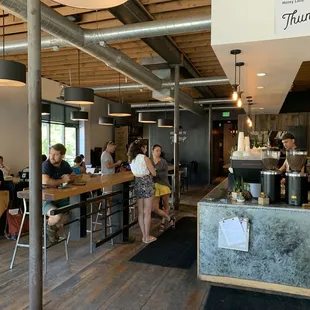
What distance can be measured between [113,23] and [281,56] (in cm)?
266

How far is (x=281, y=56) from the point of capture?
12.0 feet

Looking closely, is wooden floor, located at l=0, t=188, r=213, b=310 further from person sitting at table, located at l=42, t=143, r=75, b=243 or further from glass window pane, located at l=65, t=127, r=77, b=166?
glass window pane, located at l=65, t=127, r=77, b=166

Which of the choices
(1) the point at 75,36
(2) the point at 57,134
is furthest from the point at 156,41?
(2) the point at 57,134

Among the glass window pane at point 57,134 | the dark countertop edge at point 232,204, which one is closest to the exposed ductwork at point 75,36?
the dark countertop edge at point 232,204

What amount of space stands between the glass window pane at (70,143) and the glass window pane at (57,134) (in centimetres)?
25

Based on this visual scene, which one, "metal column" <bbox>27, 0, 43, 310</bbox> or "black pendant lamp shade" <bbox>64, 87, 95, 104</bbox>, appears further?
"black pendant lamp shade" <bbox>64, 87, 95, 104</bbox>

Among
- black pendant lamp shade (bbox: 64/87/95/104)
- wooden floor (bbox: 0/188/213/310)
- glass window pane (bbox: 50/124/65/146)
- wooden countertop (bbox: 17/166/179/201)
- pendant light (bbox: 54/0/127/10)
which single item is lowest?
wooden floor (bbox: 0/188/213/310)

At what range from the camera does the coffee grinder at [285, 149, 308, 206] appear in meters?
3.19

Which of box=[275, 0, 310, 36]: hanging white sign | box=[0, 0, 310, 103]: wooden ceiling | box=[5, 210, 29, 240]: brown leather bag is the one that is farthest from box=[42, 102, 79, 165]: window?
box=[275, 0, 310, 36]: hanging white sign

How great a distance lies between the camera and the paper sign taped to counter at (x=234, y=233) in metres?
3.20

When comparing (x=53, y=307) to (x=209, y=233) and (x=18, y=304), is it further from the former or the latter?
(x=209, y=233)

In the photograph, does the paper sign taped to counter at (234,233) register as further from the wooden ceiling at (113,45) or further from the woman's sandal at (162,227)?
the wooden ceiling at (113,45)

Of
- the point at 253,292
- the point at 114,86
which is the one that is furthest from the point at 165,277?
the point at 114,86

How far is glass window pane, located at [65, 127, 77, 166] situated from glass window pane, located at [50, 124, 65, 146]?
252 millimetres
